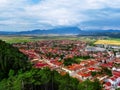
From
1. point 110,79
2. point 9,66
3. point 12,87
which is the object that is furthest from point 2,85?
point 110,79

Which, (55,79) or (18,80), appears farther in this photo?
(55,79)

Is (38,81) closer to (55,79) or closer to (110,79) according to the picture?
(55,79)

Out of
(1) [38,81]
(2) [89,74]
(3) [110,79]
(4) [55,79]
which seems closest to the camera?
(1) [38,81]

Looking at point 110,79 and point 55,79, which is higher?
point 55,79

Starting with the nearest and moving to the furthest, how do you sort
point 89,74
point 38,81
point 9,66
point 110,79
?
point 38,81
point 9,66
point 110,79
point 89,74

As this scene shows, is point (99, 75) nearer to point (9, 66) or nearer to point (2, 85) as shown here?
point (9, 66)

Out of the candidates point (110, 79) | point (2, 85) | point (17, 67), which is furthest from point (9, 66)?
point (110, 79)

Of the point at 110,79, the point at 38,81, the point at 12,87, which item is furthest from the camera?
the point at 110,79

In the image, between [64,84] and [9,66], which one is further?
[9,66]

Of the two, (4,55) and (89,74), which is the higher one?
(4,55)
